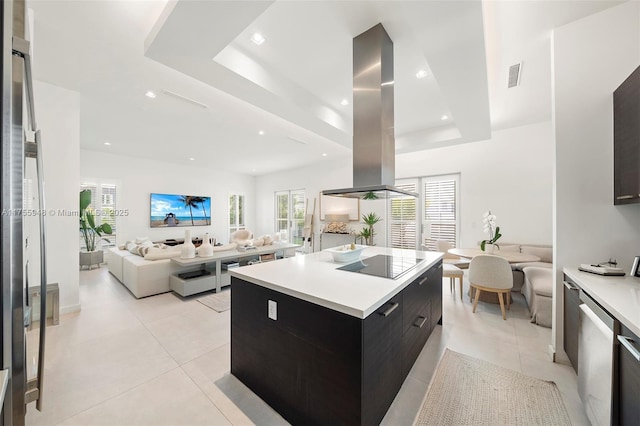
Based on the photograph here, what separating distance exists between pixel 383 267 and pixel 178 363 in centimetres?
197

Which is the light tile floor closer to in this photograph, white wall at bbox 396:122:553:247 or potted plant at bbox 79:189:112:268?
white wall at bbox 396:122:553:247

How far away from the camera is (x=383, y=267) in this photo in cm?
206

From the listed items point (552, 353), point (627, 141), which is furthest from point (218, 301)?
point (627, 141)

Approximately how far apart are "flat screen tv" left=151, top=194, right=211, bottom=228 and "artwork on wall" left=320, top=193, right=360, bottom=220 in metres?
4.01

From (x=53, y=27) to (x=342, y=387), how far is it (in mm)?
3535

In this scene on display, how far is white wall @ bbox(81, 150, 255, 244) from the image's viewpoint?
6.10 m

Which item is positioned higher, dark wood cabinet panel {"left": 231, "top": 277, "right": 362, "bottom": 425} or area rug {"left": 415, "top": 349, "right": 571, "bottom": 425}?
dark wood cabinet panel {"left": 231, "top": 277, "right": 362, "bottom": 425}

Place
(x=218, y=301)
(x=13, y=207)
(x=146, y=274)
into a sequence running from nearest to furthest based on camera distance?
(x=13, y=207), (x=218, y=301), (x=146, y=274)

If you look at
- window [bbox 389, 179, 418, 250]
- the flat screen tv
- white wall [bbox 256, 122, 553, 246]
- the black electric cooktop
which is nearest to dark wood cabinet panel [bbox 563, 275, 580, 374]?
the black electric cooktop

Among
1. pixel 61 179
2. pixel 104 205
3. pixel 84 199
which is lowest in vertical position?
pixel 104 205

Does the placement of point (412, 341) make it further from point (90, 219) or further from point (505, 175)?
point (90, 219)

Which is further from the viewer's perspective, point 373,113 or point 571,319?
point 373,113

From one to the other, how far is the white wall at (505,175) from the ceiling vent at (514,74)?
150 centimetres

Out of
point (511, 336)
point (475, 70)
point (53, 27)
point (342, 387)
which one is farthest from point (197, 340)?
point (475, 70)
